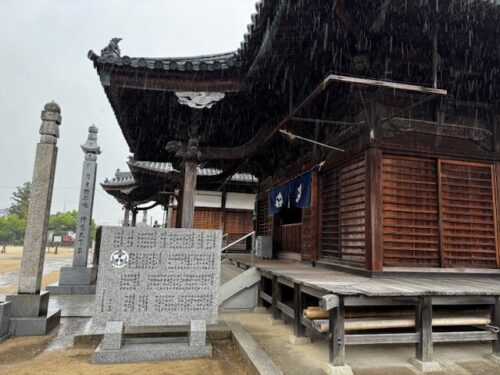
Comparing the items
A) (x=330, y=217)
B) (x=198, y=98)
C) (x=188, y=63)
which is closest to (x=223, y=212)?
(x=330, y=217)

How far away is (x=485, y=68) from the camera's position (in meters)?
6.05

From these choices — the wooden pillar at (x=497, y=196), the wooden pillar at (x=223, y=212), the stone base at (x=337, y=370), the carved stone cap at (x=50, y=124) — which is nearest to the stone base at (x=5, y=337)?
the carved stone cap at (x=50, y=124)

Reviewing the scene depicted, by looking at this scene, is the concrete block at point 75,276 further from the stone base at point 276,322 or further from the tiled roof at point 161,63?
the tiled roof at point 161,63

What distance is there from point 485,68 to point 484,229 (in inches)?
117

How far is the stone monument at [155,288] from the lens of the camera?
15.1ft

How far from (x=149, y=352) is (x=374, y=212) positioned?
162 inches

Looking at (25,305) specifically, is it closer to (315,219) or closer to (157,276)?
(157,276)

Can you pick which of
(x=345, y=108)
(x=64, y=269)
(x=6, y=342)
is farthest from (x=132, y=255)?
(x=64, y=269)

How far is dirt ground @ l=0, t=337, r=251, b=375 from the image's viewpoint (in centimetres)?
414

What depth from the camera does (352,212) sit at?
6480 millimetres

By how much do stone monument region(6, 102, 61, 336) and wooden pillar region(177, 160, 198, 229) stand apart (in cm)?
239

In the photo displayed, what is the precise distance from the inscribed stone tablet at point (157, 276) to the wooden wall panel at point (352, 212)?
2.72 meters

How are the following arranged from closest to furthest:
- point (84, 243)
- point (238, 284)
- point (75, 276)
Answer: point (238, 284) → point (75, 276) → point (84, 243)

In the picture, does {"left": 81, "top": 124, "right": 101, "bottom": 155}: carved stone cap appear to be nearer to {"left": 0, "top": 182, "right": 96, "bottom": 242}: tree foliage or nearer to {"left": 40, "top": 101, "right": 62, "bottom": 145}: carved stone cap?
{"left": 40, "top": 101, "right": 62, "bottom": 145}: carved stone cap
